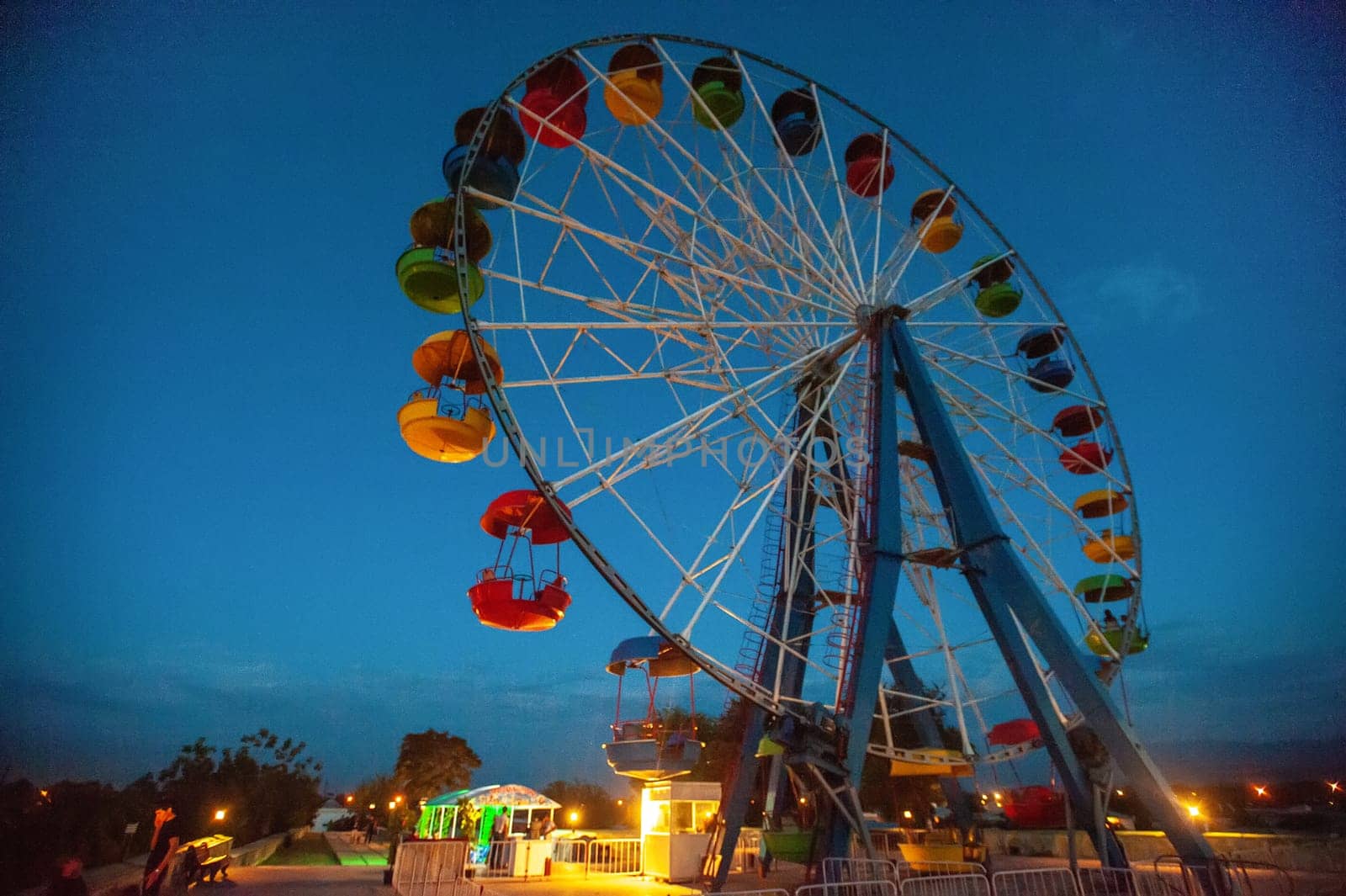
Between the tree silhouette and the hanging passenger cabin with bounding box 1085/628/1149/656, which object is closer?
the hanging passenger cabin with bounding box 1085/628/1149/656

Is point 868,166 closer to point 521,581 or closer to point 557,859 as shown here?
point 521,581

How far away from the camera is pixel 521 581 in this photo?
379 inches

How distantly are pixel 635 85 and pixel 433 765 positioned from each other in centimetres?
3363

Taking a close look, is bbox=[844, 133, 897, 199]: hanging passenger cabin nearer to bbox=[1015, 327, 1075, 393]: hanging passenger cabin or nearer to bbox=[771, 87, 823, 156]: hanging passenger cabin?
bbox=[771, 87, 823, 156]: hanging passenger cabin

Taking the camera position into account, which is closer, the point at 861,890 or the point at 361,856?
the point at 861,890

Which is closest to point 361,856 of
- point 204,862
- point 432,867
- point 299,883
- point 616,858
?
point 616,858

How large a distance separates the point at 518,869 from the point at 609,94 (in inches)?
629

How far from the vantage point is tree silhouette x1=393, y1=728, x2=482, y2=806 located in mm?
34500

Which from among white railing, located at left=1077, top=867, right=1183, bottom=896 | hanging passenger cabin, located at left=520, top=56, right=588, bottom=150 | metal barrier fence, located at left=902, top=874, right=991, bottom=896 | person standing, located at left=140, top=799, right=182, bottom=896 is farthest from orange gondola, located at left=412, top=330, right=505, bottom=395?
white railing, located at left=1077, top=867, right=1183, bottom=896

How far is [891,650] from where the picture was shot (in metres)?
15.4

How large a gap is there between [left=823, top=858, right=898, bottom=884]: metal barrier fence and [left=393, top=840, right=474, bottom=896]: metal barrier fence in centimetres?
508

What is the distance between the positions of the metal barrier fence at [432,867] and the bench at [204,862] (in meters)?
2.90

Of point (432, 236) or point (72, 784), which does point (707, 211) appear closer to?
point (432, 236)

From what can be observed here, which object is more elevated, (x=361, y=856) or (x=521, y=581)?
(x=521, y=581)
